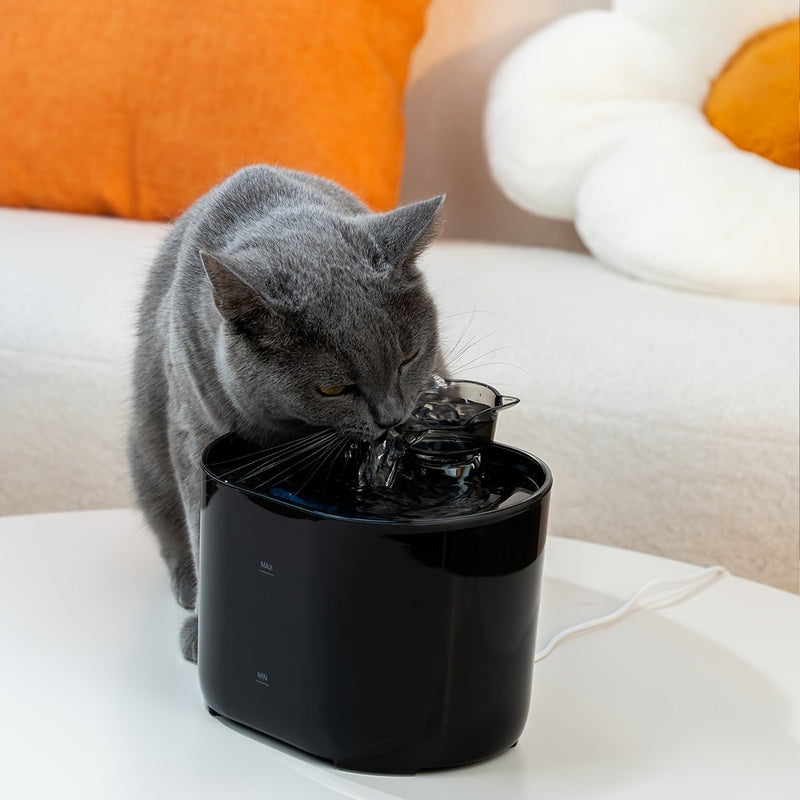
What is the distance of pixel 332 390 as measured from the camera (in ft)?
2.60

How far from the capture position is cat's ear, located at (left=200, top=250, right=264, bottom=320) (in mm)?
728

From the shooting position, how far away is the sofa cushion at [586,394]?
1271 mm

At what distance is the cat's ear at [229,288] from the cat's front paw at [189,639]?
0.85ft

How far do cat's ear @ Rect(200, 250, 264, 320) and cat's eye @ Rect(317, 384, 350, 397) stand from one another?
0.24 feet

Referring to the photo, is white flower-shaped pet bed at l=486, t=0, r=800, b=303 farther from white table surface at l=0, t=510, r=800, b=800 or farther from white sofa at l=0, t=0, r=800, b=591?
white table surface at l=0, t=510, r=800, b=800

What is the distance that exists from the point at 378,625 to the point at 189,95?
4.39 feet

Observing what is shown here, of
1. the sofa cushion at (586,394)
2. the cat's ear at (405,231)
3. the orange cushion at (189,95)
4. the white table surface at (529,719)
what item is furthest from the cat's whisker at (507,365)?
the orange cushion at (189,95)

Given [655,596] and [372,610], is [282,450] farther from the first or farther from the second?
[655,596]

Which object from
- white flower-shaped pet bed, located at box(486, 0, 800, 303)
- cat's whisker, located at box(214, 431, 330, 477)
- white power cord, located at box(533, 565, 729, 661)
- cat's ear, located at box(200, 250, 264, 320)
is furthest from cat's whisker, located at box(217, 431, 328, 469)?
white flower-shaped pet bed, located at box(486, 0, 800, 303)

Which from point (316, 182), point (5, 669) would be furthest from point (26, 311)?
point (5, 669)

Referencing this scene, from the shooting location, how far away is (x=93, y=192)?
1912mm

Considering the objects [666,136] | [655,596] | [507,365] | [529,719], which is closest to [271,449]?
[529,719]

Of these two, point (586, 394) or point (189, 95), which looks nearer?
point (586, 394)

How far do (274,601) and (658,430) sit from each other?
2.28 ft
